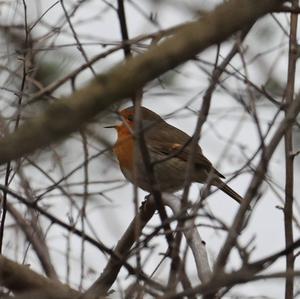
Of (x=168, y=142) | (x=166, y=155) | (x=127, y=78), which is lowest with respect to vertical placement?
(x=127, y=78)

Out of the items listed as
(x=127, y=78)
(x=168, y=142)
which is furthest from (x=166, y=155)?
(x=127, y=78)

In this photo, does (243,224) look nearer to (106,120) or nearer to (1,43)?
(106,120)

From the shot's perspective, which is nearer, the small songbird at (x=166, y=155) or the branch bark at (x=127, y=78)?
the branch bark at (x=127, y=78)

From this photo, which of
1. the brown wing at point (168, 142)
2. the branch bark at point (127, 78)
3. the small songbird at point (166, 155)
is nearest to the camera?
the branch bark at point (127, 78)

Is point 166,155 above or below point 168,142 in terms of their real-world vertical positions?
below

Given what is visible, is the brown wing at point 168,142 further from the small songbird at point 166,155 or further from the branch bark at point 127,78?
the branch bark at point 127,78

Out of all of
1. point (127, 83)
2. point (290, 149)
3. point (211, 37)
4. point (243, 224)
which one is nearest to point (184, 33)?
point (211, 37)

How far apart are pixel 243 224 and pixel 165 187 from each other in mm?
2581

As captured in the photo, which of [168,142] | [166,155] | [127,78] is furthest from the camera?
[168,142]

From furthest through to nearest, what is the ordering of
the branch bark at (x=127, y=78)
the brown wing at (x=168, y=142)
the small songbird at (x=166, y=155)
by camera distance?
the brown wing at (x=168, y=142)
the small songbird at (x=166, y=155)
the branch bark at (x=127, y=78)

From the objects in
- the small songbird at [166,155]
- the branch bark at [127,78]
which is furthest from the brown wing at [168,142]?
the branch bark at [127,78]

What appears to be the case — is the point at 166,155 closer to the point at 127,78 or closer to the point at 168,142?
the point at 168,142

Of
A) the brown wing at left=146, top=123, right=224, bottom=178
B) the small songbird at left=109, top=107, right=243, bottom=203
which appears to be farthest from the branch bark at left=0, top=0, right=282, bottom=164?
the brown wing at left=146, top=123, right=224, bottom=178

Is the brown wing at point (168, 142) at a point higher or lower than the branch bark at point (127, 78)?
higher
